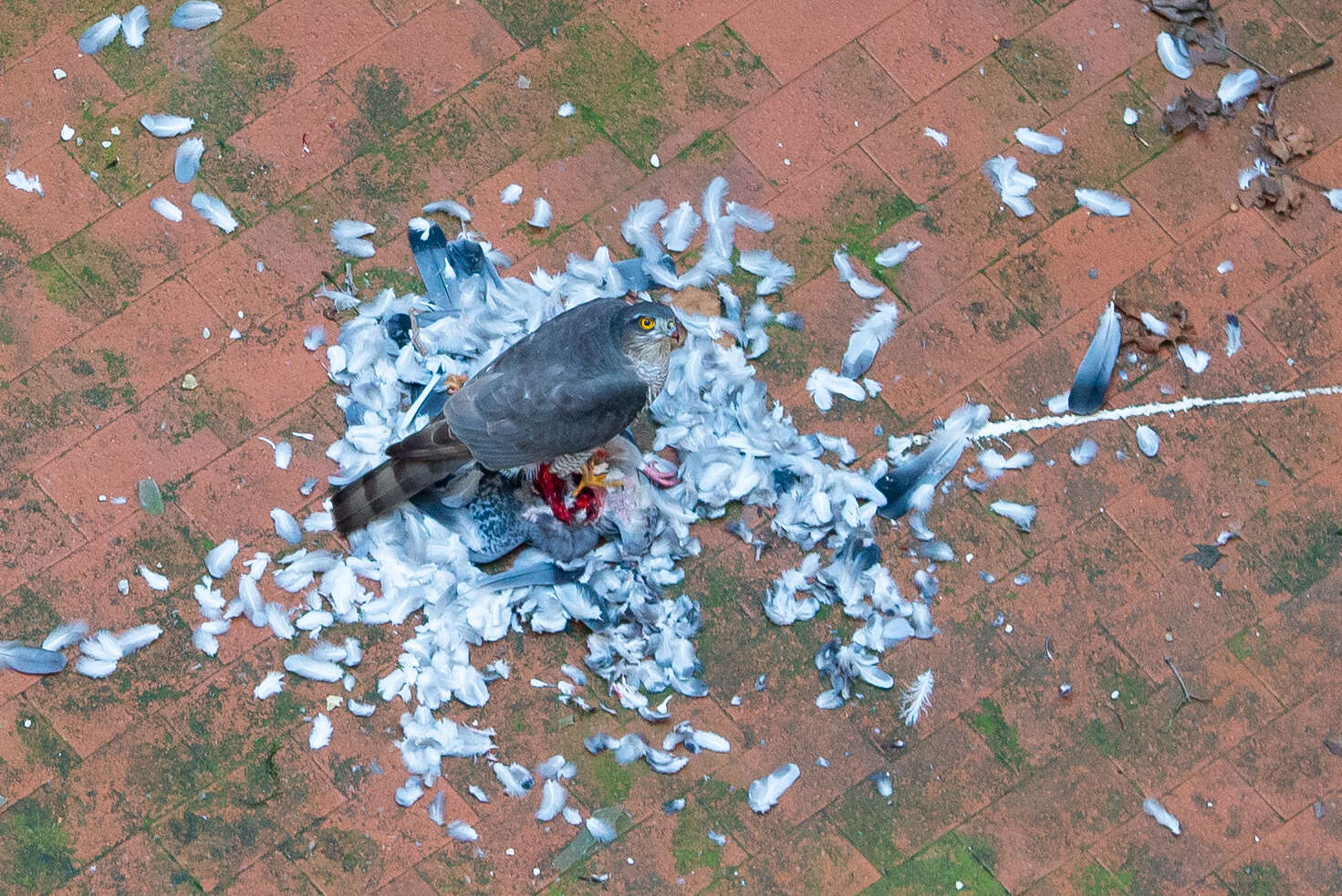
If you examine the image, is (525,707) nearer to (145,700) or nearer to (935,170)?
(145,700)

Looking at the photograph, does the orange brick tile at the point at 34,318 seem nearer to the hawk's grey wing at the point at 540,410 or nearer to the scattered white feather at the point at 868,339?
the hawk's grey wing at the point at 540,410

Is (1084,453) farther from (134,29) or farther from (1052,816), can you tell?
(134,29)

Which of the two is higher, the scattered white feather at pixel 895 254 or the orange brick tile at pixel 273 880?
the scattered white feather at pixel 895 254

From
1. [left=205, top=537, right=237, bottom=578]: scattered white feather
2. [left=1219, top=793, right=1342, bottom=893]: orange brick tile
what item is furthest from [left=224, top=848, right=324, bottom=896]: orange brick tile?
[left=1219, top=793, right=1342, bottom=893]: orange brick tile

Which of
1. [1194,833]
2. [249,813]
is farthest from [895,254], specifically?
[249,813]

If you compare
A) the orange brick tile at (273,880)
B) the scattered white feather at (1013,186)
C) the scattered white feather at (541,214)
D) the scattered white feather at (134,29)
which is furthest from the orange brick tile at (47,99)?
the scattered white feather at (1013,186)

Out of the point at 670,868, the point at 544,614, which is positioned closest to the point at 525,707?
the point at 544,614
